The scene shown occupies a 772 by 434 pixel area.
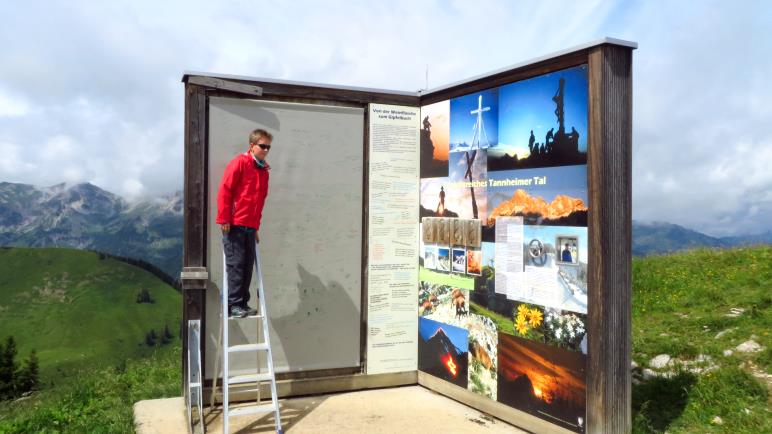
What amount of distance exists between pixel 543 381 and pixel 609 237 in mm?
1581

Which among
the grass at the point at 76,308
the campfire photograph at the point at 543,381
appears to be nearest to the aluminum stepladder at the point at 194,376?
the campfire photograph at the point at 543,381

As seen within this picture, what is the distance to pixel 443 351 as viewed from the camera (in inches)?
271

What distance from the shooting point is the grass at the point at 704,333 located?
17.9 feet

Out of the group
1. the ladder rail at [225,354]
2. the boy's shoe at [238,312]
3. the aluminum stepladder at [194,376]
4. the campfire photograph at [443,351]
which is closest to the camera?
the ladder rail at [225,354]

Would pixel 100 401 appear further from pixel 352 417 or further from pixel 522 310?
pixel 522 310

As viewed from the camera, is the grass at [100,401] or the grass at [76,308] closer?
the grass at [100,401]

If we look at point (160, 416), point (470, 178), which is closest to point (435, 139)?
point (470, 178)

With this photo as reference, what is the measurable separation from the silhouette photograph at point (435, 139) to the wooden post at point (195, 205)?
8.67 ft

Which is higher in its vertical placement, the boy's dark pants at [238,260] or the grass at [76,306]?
the boy's dark pants at [238,260]

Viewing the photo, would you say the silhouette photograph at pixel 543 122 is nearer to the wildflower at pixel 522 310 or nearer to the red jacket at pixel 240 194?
the wildflower at pixel 522 310

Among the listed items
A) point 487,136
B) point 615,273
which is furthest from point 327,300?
point 615,273

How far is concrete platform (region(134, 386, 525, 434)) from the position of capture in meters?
5.74

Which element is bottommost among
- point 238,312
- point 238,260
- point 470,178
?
point 238,312

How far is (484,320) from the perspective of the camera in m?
6.23
